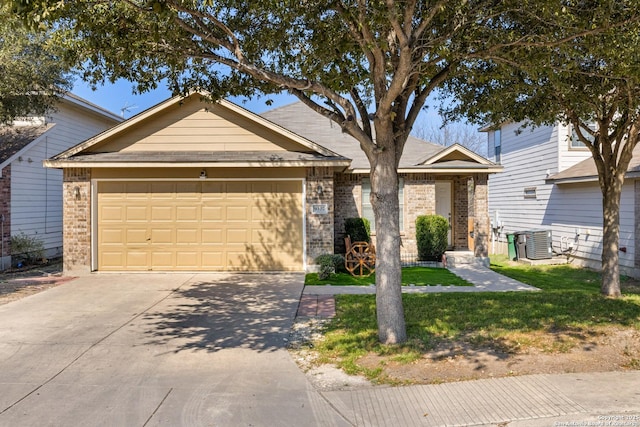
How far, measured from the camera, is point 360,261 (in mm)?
12391

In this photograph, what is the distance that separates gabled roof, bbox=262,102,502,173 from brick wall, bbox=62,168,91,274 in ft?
→ 23.3

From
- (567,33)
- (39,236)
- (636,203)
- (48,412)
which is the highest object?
(567,33)

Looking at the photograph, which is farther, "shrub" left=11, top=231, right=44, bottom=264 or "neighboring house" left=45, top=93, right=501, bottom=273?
"shrub" left=11, top=231, right=44, bottom=264

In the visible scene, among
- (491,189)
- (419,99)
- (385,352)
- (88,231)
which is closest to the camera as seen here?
(385,352)

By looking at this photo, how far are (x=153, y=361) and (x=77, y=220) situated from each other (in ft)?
26.5

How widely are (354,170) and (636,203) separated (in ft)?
26.4

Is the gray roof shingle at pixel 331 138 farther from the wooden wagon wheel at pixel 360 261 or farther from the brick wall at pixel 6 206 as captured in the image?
the brick wall at pixel 6 206

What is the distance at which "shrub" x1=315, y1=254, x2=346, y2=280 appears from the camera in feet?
38.4

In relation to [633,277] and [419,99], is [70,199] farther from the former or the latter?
[633,277]

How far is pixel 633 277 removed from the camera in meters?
13.2

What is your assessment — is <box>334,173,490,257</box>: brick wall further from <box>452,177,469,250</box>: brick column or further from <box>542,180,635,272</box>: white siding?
<box>542,180,635,272</box>: white siding

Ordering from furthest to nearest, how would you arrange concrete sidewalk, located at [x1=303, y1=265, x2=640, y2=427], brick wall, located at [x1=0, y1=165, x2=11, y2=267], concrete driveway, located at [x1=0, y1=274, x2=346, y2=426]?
brick wall, located at [x1=0, y1=165, x2=11, y2=267]
concrete driveway, located at [x1=0, y1=274, x2=346, y2=426]
concrete sidewalk, located at [x1=303, y1=265, x2=640, y2=427]

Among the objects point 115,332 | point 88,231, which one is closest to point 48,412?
point 115,332

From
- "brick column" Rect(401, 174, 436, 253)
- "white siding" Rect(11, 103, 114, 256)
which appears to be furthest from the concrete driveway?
"white siding" Rect(11, 103, 114, 256)
